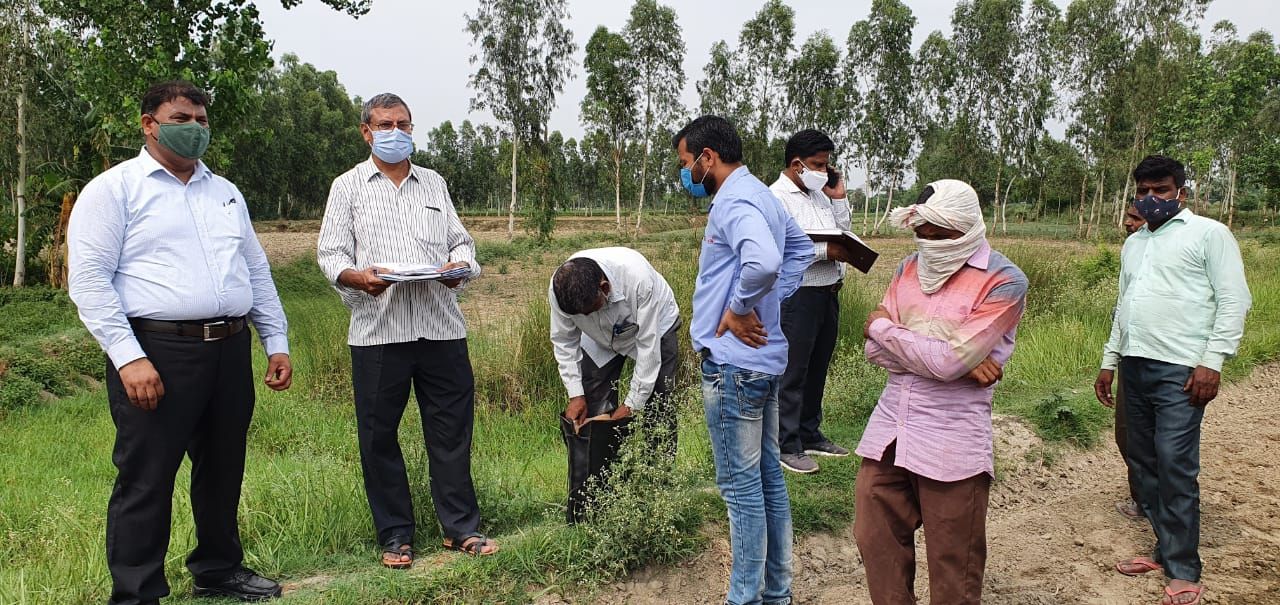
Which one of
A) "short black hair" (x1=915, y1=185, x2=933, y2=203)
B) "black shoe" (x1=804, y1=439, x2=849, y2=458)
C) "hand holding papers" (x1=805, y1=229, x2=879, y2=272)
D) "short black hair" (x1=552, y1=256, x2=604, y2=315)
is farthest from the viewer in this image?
"black shoe" (x1=804, y1=439, x2=849, y2=458)

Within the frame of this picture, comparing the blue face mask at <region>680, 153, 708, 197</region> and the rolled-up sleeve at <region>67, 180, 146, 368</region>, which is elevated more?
the blue face mask at <region>680, 153, 708, 197</region>

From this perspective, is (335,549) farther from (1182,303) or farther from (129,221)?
(1182,303)

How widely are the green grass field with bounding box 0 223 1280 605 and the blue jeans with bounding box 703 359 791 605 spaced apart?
1.65 feet

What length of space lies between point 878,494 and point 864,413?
3.17 metres

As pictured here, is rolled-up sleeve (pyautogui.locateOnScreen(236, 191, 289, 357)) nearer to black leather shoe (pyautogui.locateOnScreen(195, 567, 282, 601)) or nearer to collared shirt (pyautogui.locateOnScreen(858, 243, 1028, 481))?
black leather shoe (pyautogui.locateOnScreen(195, 567, 282, 601))

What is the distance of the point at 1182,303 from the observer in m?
3.33

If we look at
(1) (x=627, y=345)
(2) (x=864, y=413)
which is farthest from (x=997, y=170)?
(1) (x=627, y=345)

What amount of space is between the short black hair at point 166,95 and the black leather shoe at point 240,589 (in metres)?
1.89

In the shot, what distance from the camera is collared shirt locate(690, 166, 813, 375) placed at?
263 centimetres

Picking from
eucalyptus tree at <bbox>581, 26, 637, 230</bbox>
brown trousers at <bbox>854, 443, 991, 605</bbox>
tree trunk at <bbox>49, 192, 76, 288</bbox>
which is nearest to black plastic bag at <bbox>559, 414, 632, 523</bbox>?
brown trousers at <bbox>854, 443, 991, 605</bbox>

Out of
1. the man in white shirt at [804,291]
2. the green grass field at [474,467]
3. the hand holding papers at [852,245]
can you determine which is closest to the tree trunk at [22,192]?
the green grass field at [474,467]

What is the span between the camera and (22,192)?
12.8m

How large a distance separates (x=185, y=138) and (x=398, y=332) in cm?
110

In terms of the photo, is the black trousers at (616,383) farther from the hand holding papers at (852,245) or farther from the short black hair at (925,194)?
the short black hair at (925,194)
